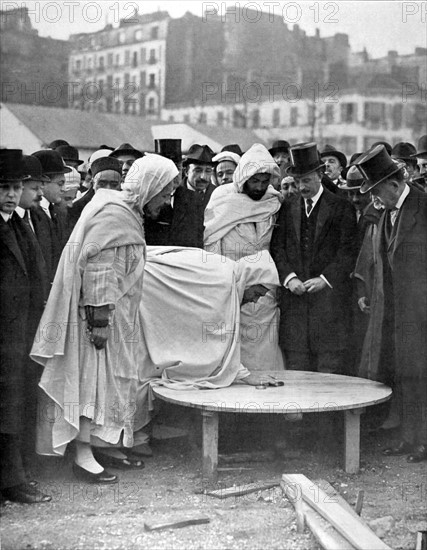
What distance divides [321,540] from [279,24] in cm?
1734

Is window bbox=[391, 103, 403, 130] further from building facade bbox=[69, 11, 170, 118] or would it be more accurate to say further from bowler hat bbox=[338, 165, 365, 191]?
bowler hat bbox=[338, 165, 365, 191]

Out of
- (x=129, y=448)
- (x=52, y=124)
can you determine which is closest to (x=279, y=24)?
(x=52, y=124)

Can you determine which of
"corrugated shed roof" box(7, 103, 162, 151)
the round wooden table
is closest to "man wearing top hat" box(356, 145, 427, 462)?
the round wooden table

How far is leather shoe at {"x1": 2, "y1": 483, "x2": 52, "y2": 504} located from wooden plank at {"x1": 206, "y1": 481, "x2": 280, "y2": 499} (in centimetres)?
111

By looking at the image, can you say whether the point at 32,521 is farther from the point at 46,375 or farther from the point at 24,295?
the point at 24,295

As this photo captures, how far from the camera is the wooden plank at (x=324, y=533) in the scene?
13.5ft

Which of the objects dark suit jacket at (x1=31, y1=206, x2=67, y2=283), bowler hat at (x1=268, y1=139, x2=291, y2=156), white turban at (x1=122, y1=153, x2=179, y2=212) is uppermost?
bowler hat at (x1=268, y1=139, x2=291, y2=156)

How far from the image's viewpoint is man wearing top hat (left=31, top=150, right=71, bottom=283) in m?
6.16

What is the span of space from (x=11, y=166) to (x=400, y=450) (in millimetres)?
3668

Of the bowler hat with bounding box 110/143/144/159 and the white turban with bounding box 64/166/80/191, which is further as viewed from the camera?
the bowler hat with bounding box 110/143/144/159

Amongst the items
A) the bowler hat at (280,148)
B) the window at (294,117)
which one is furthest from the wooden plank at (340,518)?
the window at (294,117)

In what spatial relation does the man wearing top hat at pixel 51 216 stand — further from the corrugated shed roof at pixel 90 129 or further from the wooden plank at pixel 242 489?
the corrugated shed roof at pixel 90 129

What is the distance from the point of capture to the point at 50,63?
970 cm

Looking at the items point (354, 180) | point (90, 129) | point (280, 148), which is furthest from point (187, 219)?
point (90, 129)
